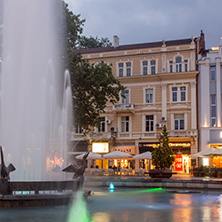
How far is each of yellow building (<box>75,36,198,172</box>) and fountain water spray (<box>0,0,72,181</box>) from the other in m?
24.9

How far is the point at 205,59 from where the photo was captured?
42281 millimetres

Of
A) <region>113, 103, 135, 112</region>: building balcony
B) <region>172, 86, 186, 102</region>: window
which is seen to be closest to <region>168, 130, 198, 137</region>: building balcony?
<region>172, 86, 186, 102</region>: window

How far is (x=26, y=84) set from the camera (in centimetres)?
1730

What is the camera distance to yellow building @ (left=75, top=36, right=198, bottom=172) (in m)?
42.5

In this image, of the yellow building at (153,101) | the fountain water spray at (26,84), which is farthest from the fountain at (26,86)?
the yellow building at (153,101)

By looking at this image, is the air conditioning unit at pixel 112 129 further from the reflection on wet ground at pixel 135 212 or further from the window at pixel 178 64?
the reflection on wet ground at pixel 135 212

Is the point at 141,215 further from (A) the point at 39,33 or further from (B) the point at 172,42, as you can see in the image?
(B) the point at 172,42

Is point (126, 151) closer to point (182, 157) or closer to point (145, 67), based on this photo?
point (182, 157)

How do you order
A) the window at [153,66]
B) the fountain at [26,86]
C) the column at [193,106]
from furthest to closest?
the window at [153,66] < the column at [193,106] < the fountain at [26,86]

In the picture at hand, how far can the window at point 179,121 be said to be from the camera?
42.9m

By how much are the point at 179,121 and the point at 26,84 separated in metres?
28.3

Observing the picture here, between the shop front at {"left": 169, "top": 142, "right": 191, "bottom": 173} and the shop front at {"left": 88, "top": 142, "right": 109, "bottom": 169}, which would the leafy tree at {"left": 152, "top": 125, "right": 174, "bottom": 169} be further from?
the shop front at {"left": 88, "top": 142, "right": 109, "bottom": 169}

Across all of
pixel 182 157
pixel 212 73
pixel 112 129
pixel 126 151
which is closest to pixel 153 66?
pixel 212 73

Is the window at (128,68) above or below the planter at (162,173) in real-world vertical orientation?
above
